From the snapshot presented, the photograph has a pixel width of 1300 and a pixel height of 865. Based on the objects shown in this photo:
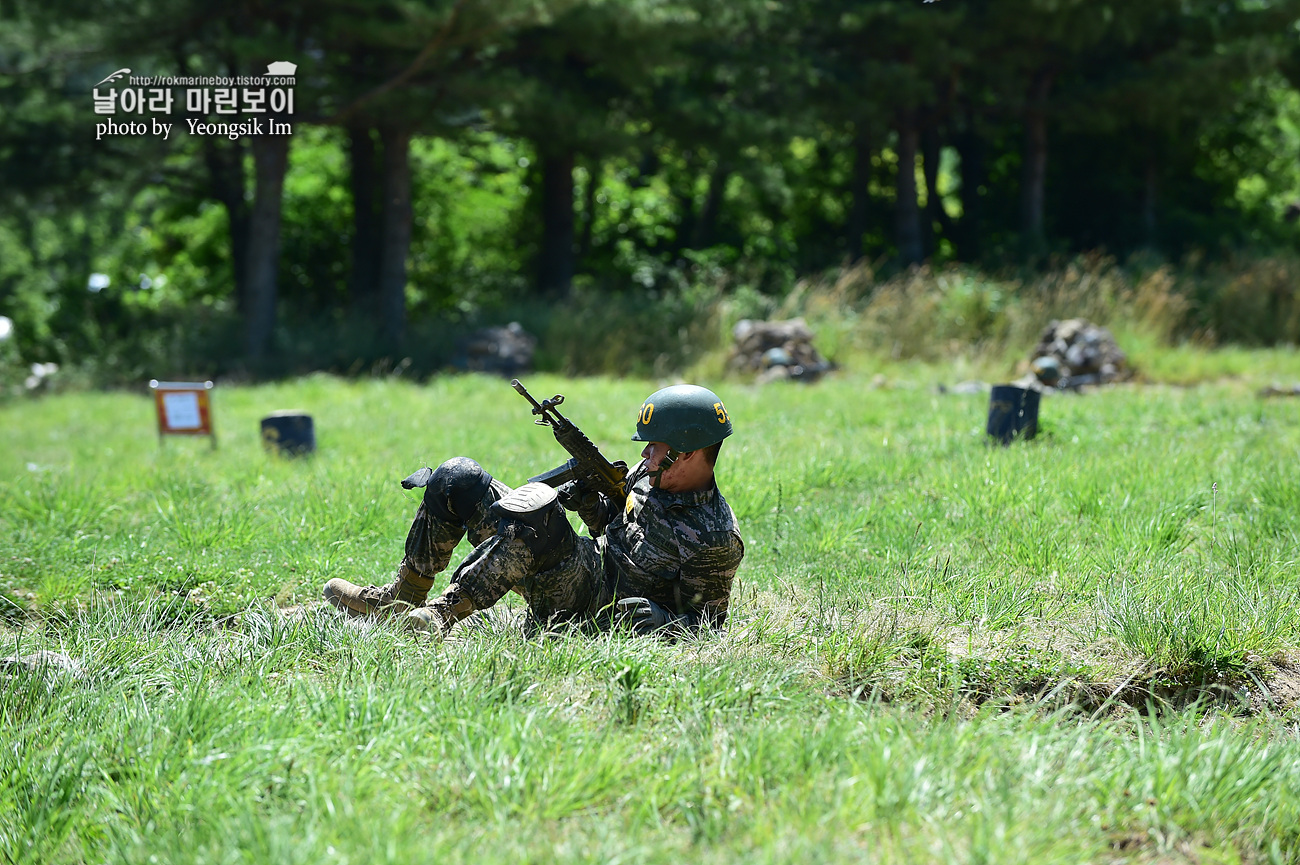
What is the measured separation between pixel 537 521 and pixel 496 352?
394 inches

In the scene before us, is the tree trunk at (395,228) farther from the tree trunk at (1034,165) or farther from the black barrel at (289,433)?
the tree trunk at (1034,165)

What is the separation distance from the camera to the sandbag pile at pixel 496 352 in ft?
43.7

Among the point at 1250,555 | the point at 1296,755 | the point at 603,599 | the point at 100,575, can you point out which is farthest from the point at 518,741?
the point at 1250,555

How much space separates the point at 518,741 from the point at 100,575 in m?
3.01

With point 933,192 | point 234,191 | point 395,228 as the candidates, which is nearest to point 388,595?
point 395,228

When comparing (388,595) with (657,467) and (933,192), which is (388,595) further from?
(933,192)

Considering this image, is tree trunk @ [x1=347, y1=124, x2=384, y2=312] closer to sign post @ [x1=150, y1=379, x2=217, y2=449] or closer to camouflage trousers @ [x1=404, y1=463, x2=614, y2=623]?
sign post @ [x1=150, y1=379, x2=217, y2=449]

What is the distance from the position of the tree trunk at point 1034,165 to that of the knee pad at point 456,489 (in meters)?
15.9

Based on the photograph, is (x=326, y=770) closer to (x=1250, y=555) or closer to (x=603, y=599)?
(x=603, y=599)

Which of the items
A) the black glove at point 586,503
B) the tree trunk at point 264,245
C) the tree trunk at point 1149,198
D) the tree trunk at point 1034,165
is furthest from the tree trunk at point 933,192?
the black glove at point 586,503

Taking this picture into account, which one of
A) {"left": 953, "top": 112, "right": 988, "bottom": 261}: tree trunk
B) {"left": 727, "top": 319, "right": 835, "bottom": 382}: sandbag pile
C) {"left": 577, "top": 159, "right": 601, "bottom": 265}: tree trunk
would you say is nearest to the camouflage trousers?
{"left": 727, "top": 319, "right": 835, "bottom": 382}: sandbag pile

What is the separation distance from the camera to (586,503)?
4148 mm

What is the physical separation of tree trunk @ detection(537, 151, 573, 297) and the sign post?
387 inches

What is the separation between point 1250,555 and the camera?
15.2 ft
